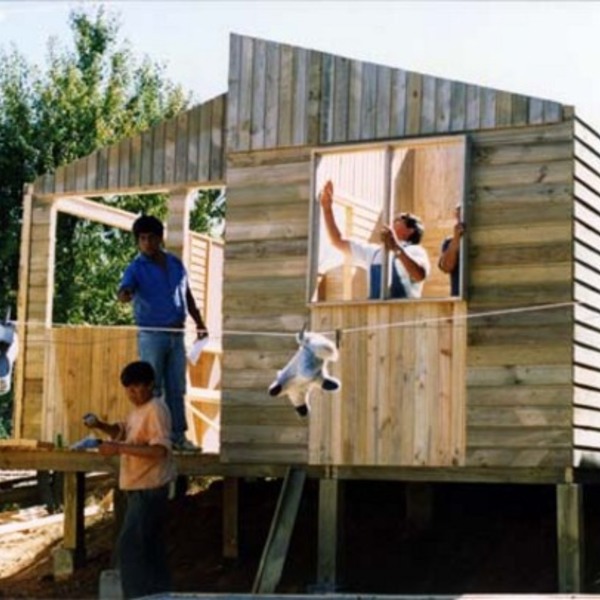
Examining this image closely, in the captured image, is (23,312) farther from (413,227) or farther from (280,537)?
(413,227)

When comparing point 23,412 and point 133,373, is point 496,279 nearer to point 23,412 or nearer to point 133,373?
point 133,373

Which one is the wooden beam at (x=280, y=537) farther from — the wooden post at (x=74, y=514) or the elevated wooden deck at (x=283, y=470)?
the wooden post at (x=74, y=514)

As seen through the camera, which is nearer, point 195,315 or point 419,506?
point 195,315

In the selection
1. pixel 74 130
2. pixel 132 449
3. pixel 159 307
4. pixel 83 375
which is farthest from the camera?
pixel 74 130

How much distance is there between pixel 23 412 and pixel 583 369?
225 inches

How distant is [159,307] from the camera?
1255 centimetres

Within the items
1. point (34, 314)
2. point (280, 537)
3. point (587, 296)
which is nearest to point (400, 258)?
point (587, 296)

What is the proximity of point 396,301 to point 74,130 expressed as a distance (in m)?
18.6

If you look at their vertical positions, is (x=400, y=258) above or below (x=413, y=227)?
below

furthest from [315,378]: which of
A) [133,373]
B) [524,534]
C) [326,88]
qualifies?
[524,534]

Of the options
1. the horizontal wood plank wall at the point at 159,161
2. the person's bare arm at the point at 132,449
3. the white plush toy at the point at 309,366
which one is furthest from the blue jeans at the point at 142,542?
the horizontal wood plank wall at the point at 159,161

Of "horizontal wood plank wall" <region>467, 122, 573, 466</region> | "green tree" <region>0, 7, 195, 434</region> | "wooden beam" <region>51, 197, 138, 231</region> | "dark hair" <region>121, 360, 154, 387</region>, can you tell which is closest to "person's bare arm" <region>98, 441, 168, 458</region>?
"dark hair" <region>121, 360, 154, 387</region>

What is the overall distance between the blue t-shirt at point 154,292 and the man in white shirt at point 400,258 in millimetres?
1551

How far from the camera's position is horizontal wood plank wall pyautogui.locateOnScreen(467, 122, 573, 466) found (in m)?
12.1
